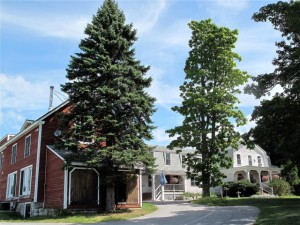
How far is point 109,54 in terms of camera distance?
80.4 ft

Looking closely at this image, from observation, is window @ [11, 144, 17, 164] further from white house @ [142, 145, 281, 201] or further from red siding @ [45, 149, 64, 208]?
white house @ [142, 145, 281, 201]

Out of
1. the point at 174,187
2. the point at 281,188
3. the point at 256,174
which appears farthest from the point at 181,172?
the point at 256,174

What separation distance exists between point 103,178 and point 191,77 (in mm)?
11529

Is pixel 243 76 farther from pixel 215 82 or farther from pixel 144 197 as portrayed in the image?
pixel 144 197

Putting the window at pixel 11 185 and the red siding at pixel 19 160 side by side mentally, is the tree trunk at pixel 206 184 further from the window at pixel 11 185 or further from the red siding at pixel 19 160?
the window at pixel 11 185

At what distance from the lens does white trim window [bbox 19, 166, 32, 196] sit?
2736cm

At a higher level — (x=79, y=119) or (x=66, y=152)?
(x=79, y=119)

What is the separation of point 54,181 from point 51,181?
2.02 feet

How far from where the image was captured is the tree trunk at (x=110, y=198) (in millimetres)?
22500

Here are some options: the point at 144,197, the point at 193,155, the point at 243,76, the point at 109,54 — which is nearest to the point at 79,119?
the point at 109,54

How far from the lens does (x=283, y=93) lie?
21.0m

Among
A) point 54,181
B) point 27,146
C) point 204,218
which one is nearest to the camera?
point 204,218

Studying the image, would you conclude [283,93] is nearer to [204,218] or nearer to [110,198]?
[204,218]

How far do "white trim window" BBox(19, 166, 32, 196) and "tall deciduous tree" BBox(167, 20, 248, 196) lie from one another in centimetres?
1158
